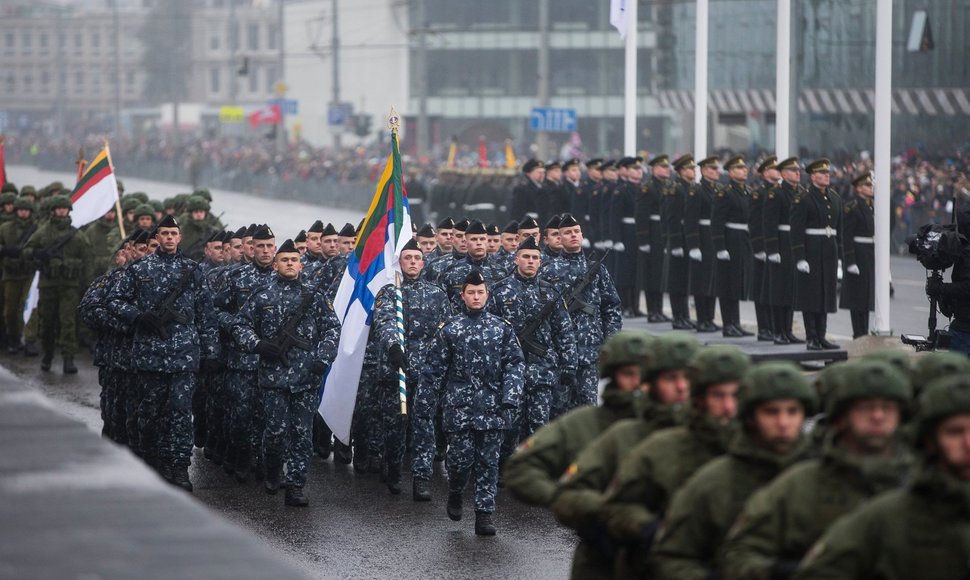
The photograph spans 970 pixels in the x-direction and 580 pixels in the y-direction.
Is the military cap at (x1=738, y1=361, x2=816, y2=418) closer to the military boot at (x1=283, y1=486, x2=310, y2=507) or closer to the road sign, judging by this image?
the military boot at (x1=283, y1=486, x2=310, y2=507)

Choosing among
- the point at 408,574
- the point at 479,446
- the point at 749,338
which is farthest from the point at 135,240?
the point at 749,338

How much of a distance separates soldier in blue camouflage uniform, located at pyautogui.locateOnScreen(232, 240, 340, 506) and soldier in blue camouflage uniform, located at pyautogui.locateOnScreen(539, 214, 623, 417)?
189 centimetres

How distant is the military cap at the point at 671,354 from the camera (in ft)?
21.9

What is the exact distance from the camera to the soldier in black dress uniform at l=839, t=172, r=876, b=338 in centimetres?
1908

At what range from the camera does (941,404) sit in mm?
5039

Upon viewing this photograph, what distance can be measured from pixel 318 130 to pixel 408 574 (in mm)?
77097

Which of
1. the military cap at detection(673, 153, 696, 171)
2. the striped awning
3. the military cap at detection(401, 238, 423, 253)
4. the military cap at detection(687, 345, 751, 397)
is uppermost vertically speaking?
the striped awning

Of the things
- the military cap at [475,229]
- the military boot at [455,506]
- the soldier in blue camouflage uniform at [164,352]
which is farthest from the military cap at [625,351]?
the military cap at [475,229]

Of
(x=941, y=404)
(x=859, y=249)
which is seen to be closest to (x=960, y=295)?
(x=859, y=249)

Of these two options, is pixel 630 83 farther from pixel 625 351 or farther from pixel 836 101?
pixel 836 101

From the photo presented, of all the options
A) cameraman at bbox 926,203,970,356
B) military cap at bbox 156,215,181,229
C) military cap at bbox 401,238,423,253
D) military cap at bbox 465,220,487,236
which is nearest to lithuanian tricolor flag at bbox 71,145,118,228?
military cap at bbox 156,215,181,229

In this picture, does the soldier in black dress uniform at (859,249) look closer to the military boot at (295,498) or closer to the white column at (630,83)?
the white column at (630,83)

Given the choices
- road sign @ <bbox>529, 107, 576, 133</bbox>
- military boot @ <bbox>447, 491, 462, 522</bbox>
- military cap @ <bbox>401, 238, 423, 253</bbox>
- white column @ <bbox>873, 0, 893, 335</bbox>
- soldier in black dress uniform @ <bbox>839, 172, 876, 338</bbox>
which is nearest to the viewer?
military boot @ <bbox>447, 491, 462, 522</bbox>

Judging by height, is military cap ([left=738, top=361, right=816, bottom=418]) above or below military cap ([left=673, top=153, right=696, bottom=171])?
below
